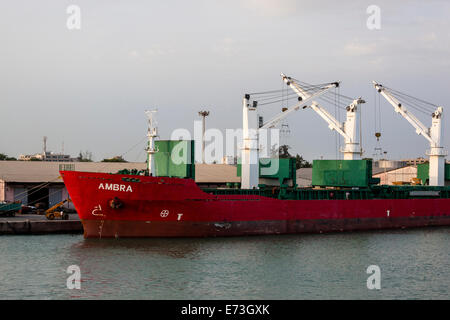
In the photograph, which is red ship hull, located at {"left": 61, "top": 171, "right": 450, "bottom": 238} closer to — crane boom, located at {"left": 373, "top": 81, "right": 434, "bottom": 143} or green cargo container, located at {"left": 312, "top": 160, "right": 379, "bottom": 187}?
green cargo container, located at {"left": 312, "top": 160, "right": 379, "bottom": 187}

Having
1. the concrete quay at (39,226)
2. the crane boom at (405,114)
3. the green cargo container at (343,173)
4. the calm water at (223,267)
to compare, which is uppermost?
the crane boom at (405,114)

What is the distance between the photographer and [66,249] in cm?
2533

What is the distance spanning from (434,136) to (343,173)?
9.77 m

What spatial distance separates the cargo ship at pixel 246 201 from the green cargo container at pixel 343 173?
0.21 ft

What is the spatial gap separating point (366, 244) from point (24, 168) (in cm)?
2695

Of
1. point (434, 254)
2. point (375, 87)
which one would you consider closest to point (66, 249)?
point (434, 254)

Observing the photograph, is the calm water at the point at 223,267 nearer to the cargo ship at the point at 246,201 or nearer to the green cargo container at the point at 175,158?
the cargo ship at the point at 246,201

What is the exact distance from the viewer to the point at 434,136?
4244 cm

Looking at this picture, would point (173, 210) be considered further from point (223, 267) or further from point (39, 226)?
point (39, 226)

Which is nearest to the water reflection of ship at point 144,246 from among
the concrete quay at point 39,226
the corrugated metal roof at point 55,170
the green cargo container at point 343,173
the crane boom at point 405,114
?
the concrete quay at point 39,226

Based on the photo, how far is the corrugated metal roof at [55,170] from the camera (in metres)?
40.0

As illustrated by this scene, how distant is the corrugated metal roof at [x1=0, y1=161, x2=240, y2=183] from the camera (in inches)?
1576

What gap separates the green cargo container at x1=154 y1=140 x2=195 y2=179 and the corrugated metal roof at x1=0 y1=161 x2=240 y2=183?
9.44 m
